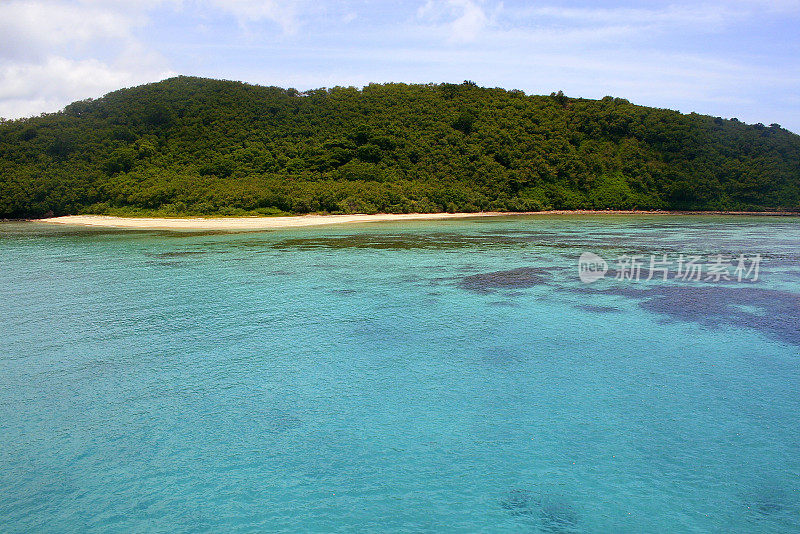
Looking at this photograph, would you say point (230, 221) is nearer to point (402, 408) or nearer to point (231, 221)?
point (231, 221)

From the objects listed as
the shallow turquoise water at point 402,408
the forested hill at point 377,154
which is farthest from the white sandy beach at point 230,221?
the shallow turquoise water at point 402,408

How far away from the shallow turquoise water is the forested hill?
36006mm

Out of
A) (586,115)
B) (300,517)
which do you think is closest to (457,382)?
(300,517)

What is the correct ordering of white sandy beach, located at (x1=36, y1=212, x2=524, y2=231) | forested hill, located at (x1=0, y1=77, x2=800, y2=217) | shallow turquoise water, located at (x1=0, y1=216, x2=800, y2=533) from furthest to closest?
forested hill, located at (x1=0, y1=77, x2=800, y2=217) → white sandy beach, located at (x1=36, y1=212, x2=524, y2=231) → shallow turquoise water, located at (x1=0, y1=216, x2=800, y2=533)

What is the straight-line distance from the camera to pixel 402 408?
24.4 feet

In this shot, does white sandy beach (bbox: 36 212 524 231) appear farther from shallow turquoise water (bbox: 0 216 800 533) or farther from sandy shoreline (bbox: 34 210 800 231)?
shallow turquoise water (bbox: 0 216 800 533)

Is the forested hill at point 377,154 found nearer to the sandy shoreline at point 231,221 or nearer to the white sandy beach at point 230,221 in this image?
the sandy shoreline at point 231,221

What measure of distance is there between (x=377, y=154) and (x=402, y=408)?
53.8m

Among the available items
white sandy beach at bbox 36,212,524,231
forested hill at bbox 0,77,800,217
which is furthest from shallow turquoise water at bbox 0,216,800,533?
forested hill at bbox 0,77,800,217

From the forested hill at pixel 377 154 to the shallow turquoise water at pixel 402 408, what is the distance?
3601cm

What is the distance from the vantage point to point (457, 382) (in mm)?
8289

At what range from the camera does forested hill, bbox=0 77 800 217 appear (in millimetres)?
52469

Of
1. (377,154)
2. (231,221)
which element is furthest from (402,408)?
(377,154)

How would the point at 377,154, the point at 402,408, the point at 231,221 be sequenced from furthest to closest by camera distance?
1. the point at 377,154
2. the point at 231,221
3. the point at 402,408
